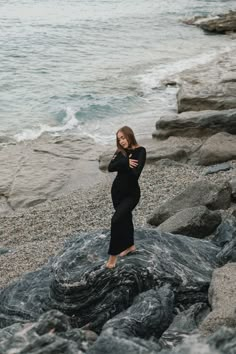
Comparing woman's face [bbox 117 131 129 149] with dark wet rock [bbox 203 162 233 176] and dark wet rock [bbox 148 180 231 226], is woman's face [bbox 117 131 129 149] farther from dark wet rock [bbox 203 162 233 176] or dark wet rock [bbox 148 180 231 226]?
dark wet rock [bbox 203 162 233 176]

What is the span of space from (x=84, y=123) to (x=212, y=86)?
447 centimetres

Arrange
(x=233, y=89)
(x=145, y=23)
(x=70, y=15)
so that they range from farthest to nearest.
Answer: (x=70, y=15)
(x=145, y=23)
(x=233, y=89)

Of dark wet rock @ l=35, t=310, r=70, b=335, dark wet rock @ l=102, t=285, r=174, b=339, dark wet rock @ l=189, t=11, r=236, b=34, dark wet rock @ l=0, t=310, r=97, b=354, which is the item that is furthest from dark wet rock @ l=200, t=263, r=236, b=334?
dark wet rock @ l=189, t=11, r=236, b=34

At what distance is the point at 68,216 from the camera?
11648mm

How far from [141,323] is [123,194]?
171 cm

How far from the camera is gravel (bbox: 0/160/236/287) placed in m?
9.63

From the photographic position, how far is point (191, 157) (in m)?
14.4

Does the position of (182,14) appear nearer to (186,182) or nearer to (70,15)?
(70,15)

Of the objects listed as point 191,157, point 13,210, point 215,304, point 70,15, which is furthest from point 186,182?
point 70,15

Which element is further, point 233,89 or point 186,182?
point 233,89

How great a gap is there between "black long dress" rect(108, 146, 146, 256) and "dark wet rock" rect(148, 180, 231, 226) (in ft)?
9.07

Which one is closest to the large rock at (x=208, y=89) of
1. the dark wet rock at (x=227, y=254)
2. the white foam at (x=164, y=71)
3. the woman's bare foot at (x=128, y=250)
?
the white foam at (x=164, y=71)

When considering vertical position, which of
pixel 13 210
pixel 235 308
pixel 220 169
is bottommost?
pixel 13 210

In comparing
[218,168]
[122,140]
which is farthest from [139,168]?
[218,168]
